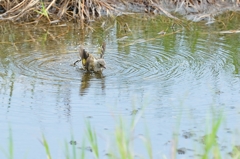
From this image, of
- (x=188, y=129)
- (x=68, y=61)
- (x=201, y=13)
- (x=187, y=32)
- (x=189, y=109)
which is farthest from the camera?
(x=201, y=13)

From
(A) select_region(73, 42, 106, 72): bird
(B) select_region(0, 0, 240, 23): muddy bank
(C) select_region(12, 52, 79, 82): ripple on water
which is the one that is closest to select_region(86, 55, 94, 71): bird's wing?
(A) select_region(73, 42, 106, 72): bird

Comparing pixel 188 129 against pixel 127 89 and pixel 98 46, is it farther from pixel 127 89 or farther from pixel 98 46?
pixel 98 46

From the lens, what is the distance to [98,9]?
880 centimetres

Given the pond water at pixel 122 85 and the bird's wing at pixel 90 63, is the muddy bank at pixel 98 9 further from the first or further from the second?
the bird's wing at pixel 90 63

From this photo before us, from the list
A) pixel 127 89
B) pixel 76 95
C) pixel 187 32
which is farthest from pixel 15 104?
pixel 187 32

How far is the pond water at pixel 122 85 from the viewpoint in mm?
4754

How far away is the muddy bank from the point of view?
8.52 m

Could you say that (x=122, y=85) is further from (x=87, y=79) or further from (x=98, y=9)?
(x=98, y=9)

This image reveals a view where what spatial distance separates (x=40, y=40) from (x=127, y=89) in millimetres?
2173

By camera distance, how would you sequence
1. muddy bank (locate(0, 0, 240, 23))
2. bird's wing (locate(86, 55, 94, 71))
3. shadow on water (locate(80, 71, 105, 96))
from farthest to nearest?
1. muddy bank (locate(0, 0, 240, 23))
2. bird's wing (locate(86, 55, 94, 71))
3. shadow on water (locate(80, 71, 105, 96))

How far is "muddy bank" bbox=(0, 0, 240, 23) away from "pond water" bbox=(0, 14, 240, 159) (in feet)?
0.86

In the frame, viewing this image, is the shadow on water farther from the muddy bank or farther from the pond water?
the muddy bank

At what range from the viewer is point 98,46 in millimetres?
7395

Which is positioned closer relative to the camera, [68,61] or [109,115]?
[109,115]
